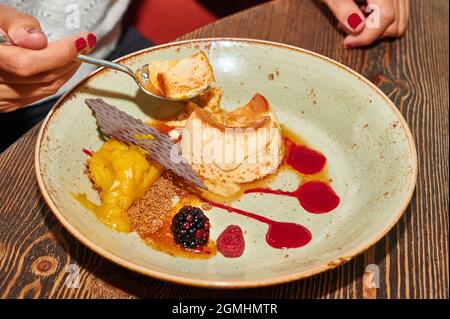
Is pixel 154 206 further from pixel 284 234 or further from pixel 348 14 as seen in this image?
pixel 348 14

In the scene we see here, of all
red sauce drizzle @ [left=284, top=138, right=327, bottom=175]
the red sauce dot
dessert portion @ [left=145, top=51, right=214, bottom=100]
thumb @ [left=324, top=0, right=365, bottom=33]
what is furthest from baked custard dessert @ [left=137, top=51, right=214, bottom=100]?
thumb @ [left=324, top=0, right=365, bottom=33]

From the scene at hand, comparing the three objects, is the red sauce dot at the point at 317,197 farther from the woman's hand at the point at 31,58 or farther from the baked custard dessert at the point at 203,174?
the woman's hand at the point at 31,58

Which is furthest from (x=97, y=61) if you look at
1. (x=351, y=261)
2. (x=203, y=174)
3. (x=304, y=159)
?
(x=351, y=261)

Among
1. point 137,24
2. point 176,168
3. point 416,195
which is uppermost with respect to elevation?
point 176,168

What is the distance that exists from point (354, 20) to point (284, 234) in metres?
0.91

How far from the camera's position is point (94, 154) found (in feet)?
4.61

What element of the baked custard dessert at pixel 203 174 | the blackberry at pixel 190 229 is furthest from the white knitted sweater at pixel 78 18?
the blackberry at pixel 190 229

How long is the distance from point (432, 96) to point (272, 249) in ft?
2.82

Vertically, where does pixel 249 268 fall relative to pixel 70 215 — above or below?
below

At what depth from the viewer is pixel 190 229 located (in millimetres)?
1209

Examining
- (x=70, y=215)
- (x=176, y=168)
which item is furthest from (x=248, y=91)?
(x=70, y=215)

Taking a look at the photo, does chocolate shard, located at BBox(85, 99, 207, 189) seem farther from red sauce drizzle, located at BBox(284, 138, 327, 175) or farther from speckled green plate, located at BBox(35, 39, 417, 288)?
red sauce drizzle, located at BBox(284, 138, 327, 175)

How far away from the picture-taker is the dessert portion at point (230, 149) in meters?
1.47
